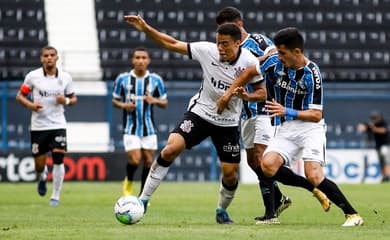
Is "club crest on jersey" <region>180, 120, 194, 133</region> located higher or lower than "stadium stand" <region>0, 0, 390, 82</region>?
lower

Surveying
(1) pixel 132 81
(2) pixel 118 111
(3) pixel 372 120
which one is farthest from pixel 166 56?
(1) pixel 132 81

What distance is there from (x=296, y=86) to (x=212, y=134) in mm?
1213

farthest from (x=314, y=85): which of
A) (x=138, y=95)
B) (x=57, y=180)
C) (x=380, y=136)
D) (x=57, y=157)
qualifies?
(x=380, y=136)

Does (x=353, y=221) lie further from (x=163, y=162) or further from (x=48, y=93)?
(x=48, y=93)

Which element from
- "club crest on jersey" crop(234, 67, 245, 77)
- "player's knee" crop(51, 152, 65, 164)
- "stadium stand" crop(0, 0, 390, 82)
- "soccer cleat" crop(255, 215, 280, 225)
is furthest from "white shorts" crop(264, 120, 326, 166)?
"stadium stand" crop(0, 0, 390, 82)

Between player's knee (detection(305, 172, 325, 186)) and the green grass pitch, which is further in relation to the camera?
player's knee (detection(305, 172, 325, 186))

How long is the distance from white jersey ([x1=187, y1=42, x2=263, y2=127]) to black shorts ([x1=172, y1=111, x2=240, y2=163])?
0.20ft

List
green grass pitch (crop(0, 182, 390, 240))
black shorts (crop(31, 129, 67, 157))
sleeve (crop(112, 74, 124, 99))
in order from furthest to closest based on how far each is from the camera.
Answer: sleeve (crop(112, 74, 124, 99)), black shorts (crop(31, 129, 67, 157)), green grass pitch (crop(0, 182, 390, 240))

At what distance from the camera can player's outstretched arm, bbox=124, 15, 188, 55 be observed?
10828 millimetres

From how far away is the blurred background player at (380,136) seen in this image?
2706 cm

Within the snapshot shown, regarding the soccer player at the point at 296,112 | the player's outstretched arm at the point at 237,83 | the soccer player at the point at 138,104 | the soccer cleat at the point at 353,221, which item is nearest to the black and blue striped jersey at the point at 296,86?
the soccer player at the point at 296,112

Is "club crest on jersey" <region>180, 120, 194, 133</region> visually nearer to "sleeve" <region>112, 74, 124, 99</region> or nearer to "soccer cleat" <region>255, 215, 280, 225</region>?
"soccer cleat" <region>255, 215, 280, 225</region>

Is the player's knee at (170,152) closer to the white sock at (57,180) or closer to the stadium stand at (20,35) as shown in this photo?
the white sock at (57,180)

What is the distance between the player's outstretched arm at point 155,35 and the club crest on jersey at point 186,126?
769mm
